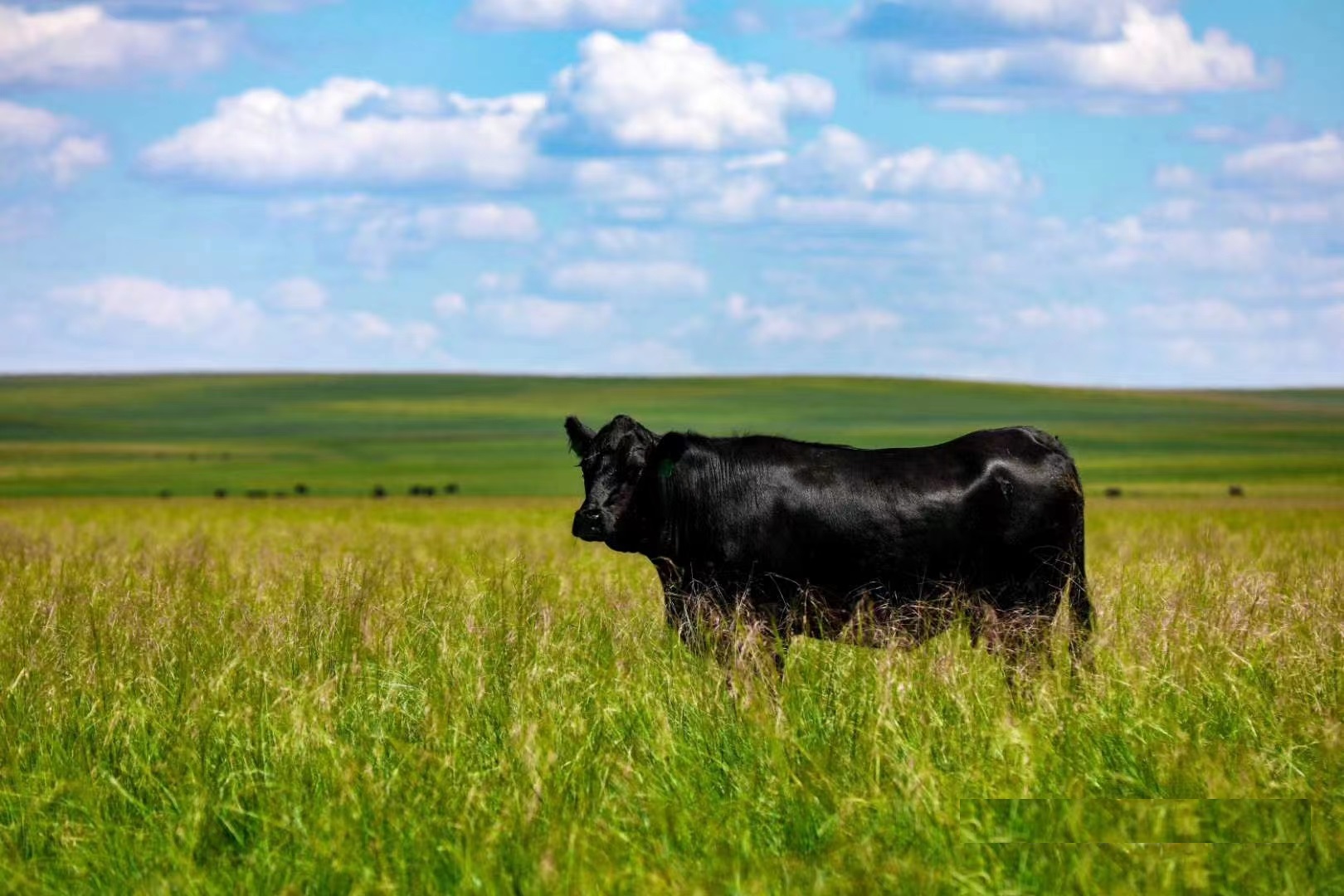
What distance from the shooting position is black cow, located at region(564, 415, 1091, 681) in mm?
10617

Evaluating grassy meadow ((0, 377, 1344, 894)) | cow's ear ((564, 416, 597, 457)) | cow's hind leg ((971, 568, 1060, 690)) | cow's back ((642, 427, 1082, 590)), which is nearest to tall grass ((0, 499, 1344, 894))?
grassy meadow ((0, 377, 1344, 894))

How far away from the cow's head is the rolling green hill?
5143 cm

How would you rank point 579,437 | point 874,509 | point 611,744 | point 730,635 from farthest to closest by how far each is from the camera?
point 579,437, point 874,509, point 730,635, point 611,744

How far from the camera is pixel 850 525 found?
420 inches

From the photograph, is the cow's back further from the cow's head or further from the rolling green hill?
the rolling green hill

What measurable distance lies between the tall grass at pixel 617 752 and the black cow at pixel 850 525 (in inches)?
24.7

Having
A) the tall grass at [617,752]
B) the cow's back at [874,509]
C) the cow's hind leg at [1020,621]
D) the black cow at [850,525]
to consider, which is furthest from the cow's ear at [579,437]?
the cow's hind leg at [1020,621]

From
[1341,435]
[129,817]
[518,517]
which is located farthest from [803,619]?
[1341,435]

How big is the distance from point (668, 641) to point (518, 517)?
2486 cm

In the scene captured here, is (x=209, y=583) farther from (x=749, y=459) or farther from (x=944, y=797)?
(x=944, y=797)

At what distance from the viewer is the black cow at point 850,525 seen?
10.6 metres

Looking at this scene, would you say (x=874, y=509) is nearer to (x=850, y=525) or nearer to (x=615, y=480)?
(x=850, y=525)

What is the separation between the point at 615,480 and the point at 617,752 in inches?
115

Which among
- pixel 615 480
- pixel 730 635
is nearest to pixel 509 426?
pixel 615 480
